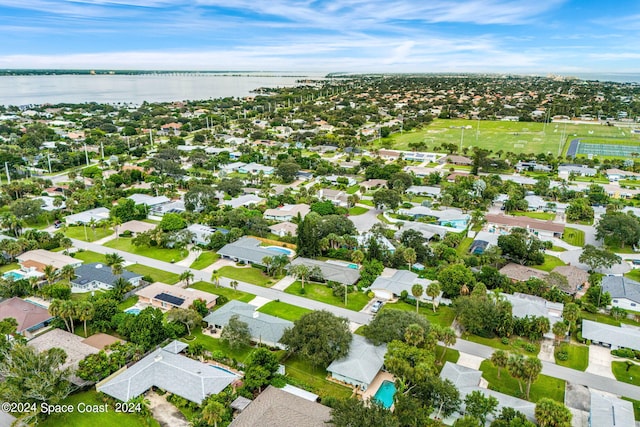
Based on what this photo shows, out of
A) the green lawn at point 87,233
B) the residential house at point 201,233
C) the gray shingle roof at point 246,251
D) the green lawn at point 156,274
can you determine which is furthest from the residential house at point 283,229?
the green lawn at point 87,233

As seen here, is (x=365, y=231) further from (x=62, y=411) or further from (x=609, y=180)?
(x=609, y=180)

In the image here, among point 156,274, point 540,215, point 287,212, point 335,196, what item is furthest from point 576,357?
point 335,196

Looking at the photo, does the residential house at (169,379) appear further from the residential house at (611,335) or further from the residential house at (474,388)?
the residential house at (611,335)

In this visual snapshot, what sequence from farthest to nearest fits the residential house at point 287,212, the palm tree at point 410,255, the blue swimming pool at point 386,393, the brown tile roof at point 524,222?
the residential house at point 287,212 < the brown tile roof at point 524,222 < the palm tree at point 410,255 < the blue swimming pool at point 386,393

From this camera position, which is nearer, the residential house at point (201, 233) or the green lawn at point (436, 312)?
the green lawn at point (436, 312)

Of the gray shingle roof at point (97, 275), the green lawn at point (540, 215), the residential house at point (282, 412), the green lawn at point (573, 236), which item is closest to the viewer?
the residential house at point (282, 412)

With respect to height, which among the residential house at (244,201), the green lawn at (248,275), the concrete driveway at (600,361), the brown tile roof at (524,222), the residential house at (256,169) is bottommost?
the concrete driveway at (600,361)

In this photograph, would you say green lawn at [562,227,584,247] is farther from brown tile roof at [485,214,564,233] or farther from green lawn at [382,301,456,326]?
green lawn at [382,301,456,326]
